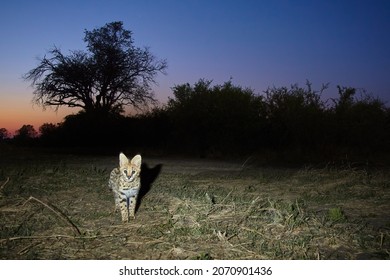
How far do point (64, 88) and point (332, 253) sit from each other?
94.5 ft

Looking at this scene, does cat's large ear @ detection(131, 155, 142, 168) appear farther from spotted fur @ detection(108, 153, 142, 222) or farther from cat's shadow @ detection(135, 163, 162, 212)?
cat's shadow @ detection(135, 163, 162, 212)

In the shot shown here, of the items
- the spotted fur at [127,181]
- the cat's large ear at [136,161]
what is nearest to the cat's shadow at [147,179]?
the spotted fur at [127,181]

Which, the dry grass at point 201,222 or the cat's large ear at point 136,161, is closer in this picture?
the dry grass at point 201,222

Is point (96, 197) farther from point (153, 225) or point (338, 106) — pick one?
point (338, 106)

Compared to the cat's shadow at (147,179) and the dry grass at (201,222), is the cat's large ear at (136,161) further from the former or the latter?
the cat's shadow at (147,179)

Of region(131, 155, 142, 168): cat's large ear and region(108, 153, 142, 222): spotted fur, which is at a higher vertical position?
region(131, 155, 142, 168): cat's large ear

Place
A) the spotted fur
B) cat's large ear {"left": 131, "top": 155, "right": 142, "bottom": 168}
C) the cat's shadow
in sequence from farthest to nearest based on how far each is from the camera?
the cat's shadow
cat's large ear {"left": 131, "top": 155, "right": 142, "bottom": 168}
the spotted fur

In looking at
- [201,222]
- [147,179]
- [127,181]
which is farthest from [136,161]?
[147,179]

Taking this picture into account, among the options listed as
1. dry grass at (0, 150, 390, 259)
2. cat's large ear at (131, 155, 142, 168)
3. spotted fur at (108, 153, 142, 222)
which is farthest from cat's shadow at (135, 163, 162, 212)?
cat's large ear at (131, 155, 142, 168)

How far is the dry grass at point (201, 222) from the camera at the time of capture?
4.39 meters

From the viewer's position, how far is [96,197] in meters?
7.52

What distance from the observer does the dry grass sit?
4.39 metres

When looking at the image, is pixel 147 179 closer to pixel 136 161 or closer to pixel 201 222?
pixel 136 161

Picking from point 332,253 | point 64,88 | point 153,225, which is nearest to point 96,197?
point 153,225
